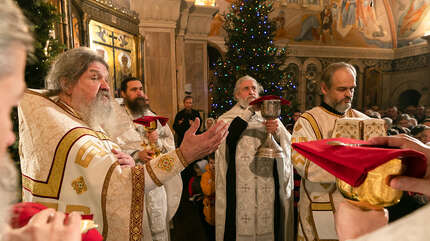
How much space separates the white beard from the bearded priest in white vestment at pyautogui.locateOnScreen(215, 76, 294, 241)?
2606mm

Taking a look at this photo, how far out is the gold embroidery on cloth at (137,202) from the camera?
142 centimetres

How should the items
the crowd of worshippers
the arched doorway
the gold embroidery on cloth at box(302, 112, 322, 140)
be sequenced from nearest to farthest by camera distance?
the gold embroidery on cloth at box(302, 112, 322, 140) < the crowd of worshippers < the arched doorway

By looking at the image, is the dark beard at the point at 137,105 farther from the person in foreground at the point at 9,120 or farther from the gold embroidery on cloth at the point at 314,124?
the person in foreground at the point at 9,120

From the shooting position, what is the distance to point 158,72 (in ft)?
24.8

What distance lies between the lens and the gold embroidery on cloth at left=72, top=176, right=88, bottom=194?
4.57 ft

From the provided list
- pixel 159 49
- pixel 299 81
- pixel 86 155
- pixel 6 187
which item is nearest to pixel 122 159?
pixel 86 155

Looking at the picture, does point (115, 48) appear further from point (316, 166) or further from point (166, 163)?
point (316, 166)

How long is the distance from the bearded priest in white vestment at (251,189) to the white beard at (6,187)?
261 cm

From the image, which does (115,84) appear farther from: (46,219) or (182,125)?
(46,219)

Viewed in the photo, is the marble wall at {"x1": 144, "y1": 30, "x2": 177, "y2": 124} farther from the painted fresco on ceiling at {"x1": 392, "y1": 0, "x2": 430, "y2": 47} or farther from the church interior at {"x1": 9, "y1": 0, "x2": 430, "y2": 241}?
the painted fresco on ceiling at {"x1": 392, "y1": 0, "x2": 430, "y2": 47}

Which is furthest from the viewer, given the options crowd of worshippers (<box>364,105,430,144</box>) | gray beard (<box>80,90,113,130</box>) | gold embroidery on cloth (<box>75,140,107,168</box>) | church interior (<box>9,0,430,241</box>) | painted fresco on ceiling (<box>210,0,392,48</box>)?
painted fresco on ceiling (<box>210,0,392,48</box>)

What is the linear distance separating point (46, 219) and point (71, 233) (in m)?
0.08

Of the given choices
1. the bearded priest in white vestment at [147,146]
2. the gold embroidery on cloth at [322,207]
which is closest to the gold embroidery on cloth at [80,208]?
the bearded priest in white vestment at [147,146]

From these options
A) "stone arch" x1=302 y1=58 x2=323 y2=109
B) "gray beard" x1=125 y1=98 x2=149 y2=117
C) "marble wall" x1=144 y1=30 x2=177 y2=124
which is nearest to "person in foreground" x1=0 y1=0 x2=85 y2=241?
"gray beard" x1=125 y1=98 x2=149 y2=117
